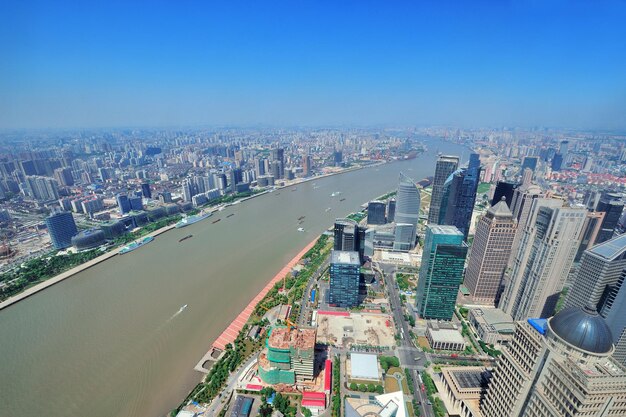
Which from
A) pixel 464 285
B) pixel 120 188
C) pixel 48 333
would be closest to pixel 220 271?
pixel 48 333

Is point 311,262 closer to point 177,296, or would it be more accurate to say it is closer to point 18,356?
point 177,296

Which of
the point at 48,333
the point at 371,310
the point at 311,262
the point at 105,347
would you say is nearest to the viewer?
the point at 105,347

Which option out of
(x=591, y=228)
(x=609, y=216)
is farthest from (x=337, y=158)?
(x=609, y=216)

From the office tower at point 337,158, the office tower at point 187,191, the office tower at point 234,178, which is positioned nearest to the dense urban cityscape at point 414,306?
the office tower at point 187,191

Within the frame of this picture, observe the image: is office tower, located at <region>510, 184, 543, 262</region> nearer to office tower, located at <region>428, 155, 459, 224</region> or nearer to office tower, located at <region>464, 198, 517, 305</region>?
office tower, located at <region>428, 155, 459, 224</region>

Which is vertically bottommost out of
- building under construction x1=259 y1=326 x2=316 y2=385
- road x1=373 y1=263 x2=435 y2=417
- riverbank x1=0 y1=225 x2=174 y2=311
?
→ road x1=373 y1=263 x2=435 y2=417

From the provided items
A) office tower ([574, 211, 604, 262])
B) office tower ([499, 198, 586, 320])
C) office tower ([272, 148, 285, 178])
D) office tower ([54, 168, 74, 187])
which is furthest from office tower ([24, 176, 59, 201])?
office tower ([574, 211, 604, 262])

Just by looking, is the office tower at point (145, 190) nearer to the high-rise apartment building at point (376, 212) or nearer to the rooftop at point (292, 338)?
the high-rise apartment building at point (376, 212)
